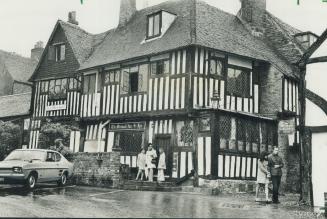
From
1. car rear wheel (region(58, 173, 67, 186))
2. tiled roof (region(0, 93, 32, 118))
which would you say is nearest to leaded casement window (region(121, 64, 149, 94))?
car rear wheel (region(58, 173, 67, 186))

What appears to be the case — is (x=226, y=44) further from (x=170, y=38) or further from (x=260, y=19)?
(x=260, y=19)

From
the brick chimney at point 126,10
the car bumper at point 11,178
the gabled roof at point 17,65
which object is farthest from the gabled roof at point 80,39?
the car bumper at point 11,178

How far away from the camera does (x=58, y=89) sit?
26953mm

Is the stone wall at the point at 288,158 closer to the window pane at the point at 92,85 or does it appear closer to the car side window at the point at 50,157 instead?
the window pane at the point at 92,85

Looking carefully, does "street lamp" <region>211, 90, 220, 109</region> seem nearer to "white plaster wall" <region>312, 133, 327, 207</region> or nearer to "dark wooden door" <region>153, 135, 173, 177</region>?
"dark wooden door" <region>153, 135, 173, 177</region>

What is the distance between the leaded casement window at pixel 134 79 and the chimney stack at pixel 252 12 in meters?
7.01

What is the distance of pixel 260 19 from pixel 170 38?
680cm

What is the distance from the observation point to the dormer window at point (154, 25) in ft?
72.7

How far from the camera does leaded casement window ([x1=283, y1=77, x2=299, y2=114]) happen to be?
71.8 feet

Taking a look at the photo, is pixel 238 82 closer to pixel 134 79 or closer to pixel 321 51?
pixel 134 79

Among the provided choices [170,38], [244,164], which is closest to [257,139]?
[244,164]

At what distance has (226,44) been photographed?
834 inches

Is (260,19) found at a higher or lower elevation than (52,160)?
higher

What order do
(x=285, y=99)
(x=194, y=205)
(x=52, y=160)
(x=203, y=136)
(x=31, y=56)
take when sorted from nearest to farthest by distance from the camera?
1. (x=194, y=205)
2. (x=52, y=160)
3. (x=203, y=136)
4. (x=285, y=99)
5. (x=31, y=56)
